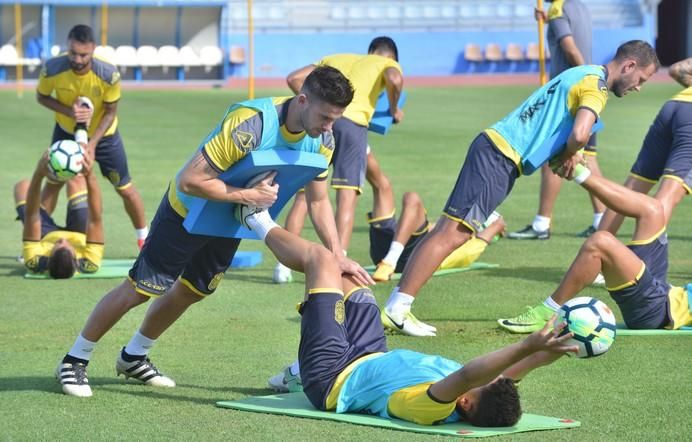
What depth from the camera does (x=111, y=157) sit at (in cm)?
1208

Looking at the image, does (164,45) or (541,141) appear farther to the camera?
(164,45)

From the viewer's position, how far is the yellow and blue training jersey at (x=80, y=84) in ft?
39.4

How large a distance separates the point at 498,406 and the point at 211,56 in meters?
40.5

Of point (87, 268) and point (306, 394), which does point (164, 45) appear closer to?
point (87, 268)

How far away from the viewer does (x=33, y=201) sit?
11117mm

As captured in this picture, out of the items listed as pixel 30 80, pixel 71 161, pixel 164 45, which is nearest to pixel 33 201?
pixel 71 161

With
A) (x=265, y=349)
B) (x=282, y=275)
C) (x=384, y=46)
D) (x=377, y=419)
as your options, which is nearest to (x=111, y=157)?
(x=282, y=275)

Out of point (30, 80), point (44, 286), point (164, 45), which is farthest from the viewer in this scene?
point (164, 45)

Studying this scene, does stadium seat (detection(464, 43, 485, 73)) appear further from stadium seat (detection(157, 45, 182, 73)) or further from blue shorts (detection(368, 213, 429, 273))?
blue shorts (detection(368, 213, 429, 273))

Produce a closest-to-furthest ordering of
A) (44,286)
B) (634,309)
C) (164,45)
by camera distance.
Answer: (634,309) → (44,286) → (164,45)

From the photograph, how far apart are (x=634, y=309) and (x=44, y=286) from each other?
5.01 m

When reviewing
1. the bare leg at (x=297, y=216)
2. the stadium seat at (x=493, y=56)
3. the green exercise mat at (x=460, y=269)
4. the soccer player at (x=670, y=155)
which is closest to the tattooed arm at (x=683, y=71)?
the soccer player at (x=670, y=155)

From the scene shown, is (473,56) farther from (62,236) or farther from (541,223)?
(62,236)

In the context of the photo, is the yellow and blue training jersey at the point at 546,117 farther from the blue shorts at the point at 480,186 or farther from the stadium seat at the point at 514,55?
the stadium seat at the point at 514,55
